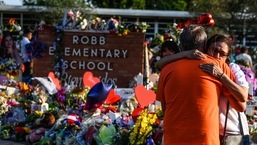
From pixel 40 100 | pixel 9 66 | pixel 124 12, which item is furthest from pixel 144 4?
pixel 40 100

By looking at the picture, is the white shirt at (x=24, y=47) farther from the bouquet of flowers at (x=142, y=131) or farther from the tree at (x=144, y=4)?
the tree at (x=144, y=4)

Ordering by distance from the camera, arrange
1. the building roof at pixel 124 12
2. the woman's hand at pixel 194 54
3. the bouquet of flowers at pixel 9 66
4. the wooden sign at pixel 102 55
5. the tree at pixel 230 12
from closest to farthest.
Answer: the woman's hand at pixel 194 54 < the wooden sign at pixel 102 55 < the bouquet of flowers at pixel 9 66 < the tree at pixel 230 12 < the building roof at pixel 124 12

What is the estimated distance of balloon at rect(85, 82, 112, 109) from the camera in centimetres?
819

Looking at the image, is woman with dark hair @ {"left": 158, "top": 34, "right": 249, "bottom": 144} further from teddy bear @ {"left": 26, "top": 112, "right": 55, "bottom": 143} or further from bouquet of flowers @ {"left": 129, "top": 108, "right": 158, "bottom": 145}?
teddy bear @ {"left": 26, "top": 112, "right": 55, "bottom": 143}

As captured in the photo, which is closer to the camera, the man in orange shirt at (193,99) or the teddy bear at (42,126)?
the man in orange shirt at (193,99)

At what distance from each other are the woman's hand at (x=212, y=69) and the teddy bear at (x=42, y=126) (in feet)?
16.3

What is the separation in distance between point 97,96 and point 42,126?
1.03m

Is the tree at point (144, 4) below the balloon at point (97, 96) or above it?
below

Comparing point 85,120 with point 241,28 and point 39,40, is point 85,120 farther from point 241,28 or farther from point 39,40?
point 241,28

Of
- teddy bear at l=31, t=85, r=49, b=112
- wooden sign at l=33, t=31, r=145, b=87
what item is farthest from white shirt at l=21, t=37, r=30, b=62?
teddy bear at l=31, t=85, r=49, b=112

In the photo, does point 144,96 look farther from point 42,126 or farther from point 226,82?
point 226,82

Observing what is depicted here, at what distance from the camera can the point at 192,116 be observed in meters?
3.73

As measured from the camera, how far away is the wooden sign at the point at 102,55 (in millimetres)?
12477

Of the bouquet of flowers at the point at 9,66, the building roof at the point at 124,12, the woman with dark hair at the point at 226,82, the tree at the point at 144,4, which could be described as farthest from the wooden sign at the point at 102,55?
the tree at the point at 144,4
